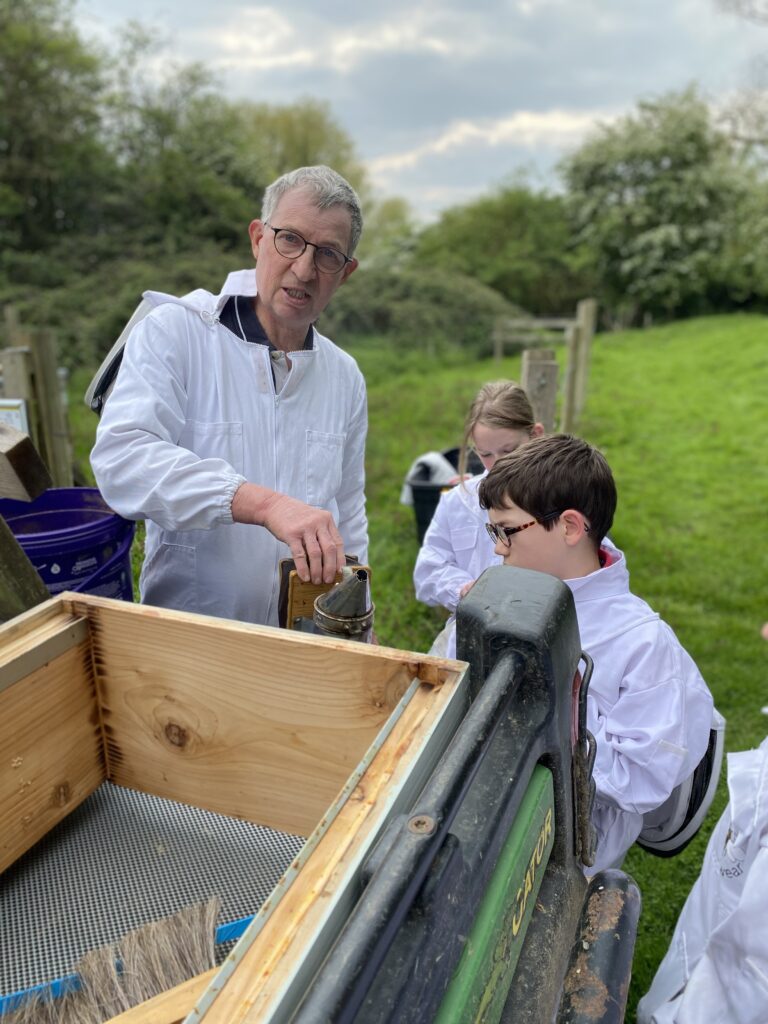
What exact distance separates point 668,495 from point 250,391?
6.76m

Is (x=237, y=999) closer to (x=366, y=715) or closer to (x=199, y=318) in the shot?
(x=366, y=715)

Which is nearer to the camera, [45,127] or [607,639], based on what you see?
[607,639]

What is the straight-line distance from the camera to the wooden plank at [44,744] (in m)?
1.43

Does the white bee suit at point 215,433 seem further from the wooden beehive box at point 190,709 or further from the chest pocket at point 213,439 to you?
the wooden beehive box at point 190,709

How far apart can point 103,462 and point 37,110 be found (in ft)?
67.5

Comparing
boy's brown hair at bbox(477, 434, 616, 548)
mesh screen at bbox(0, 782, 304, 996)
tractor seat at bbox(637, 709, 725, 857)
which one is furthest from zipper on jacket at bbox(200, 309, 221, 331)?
tractor seat at bbox(637, 709, 725, 857)

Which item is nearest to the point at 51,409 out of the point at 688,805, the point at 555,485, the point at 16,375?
the point at 16,375

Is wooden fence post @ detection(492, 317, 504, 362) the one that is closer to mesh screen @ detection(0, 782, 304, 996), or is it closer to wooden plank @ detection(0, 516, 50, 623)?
wooden plank @ detection(0, 516, 50, 623)

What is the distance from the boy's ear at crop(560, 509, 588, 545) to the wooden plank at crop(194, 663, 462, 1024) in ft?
2.94

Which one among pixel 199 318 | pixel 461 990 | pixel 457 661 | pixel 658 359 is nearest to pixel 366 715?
pixel 457 661

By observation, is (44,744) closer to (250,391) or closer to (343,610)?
(343,610)

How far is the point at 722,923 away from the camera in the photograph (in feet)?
5.38

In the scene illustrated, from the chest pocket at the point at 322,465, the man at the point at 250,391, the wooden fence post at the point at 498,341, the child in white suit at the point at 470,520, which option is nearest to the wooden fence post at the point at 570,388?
the child in white suit at the point at 470,520

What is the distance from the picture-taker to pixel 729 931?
1.63 m
